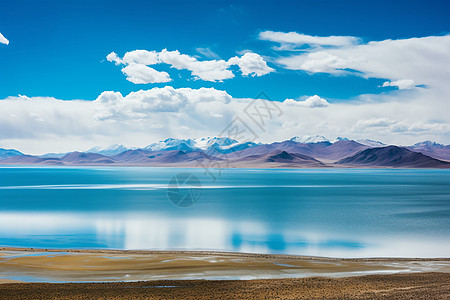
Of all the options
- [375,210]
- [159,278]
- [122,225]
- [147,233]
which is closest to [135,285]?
[159,278]

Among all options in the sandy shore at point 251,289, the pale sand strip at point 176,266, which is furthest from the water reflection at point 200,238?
the sandy shore at point 251,289

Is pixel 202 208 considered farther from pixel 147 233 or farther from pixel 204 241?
pixel 204 241

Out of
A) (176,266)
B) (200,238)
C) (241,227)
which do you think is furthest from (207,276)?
(241,227)

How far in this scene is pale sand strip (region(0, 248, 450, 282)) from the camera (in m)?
17.3

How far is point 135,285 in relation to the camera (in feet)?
49.5

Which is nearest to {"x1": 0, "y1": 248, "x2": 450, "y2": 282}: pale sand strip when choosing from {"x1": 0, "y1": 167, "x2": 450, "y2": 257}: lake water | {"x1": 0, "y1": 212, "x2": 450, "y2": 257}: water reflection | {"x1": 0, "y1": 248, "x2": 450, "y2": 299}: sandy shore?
{"x1": 0, "y1": 248, "x2": 450, "y2": 299}: sandy shore

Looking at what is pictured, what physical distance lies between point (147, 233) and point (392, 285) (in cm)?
2202

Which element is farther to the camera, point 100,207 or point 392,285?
point 100,207

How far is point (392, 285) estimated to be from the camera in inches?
598

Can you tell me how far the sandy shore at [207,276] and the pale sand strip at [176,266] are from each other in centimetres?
4

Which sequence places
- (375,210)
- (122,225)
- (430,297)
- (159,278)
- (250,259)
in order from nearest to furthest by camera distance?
(430,297), (159,278), (250,259), (122,225), (375,210)

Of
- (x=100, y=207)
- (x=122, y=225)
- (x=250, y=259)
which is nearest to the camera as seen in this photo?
(x=250, y=259)

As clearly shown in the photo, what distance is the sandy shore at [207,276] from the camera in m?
13.9

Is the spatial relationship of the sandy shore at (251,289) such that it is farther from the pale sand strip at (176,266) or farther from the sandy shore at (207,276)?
the pale sand strip at (176,266)
